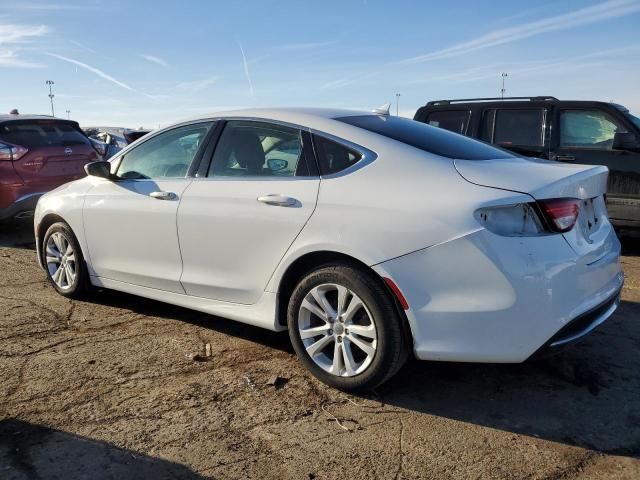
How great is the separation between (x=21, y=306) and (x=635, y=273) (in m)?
5.70

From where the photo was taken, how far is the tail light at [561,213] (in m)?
2.95

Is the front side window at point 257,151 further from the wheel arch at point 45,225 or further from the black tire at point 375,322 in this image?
the wheel arch at point 45,225

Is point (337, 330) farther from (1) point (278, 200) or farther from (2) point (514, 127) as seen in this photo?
(2) point (514, 127)

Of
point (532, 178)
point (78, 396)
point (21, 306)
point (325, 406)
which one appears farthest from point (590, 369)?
point (21, 306)

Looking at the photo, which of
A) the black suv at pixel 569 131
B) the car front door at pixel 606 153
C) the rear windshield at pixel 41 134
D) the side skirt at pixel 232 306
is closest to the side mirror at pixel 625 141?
the black suv at pixel 569 131

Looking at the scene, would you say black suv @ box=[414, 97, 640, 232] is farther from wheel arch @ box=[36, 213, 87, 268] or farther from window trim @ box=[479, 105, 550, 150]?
wheel arch @ box=[36, 213, 87, 268]

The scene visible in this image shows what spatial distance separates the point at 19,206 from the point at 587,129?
277 inches

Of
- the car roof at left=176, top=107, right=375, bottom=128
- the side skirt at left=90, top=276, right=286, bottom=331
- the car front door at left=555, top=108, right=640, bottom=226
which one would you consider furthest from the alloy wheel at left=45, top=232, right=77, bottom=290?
the car front door at left=555, top=108, right=640, bottom=226

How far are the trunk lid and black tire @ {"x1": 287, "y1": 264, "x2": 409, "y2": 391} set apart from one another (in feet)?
2.45

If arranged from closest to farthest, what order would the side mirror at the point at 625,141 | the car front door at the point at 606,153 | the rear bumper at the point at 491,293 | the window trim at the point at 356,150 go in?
the rear bumper at the point at 491,293 < the window trim at the point at 356,150 < the side mirror at the point at 625,141 < the car front door at the point at 606,153

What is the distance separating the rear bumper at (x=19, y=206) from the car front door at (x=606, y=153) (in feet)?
21.4

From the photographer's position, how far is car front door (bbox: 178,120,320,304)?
3523mm

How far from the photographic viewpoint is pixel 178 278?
13.5 ft

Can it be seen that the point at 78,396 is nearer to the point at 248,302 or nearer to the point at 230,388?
the point at 230,388
